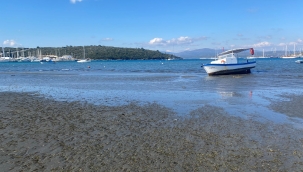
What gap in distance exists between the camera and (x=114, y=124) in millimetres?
11344

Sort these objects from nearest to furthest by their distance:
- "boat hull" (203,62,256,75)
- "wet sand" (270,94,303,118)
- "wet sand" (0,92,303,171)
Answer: "wet sand" (0,92,303,171), "wet sand" (270,94,303,118), "boat hull" (203,62,256,75)

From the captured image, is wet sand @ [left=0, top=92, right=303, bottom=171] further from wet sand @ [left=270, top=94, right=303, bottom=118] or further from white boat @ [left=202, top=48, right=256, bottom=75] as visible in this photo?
white boat @ [left=202, top=48, right=256, bottom=75]

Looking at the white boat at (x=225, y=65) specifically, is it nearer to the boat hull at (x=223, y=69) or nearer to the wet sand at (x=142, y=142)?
the boat hull at (x=223, y=69)

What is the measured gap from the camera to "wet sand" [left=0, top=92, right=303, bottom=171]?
280 inches

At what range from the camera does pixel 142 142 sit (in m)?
8.94

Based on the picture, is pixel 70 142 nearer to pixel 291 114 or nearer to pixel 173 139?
pixel 173 139

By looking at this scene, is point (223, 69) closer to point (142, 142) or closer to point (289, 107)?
point (289, 107)

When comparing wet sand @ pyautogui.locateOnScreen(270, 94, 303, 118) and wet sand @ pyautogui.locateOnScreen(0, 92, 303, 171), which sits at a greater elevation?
wet sand @ pyautogui.locateOnScreen(270, 94, 303, 118)

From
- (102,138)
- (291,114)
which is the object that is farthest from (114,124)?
(291,114)

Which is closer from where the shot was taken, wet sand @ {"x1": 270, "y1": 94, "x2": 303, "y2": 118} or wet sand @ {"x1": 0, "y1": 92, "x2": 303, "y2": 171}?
wet sand @ {"x1": 0, "y1": 92, "x2": 303, "y2": 171}

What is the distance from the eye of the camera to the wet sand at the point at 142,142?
7.12m

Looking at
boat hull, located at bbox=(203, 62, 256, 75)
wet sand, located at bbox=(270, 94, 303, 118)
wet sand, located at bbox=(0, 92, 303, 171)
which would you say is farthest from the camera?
boat hull, located at bbox=(203, 62, 256, 75)

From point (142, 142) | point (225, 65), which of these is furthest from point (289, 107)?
point (225, 65)

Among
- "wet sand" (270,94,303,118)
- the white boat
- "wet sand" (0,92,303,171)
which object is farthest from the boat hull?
"wet sand" (0,92,303,171)
